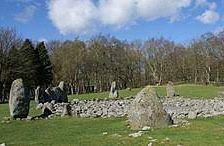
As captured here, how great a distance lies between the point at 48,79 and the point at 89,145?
7356 cm

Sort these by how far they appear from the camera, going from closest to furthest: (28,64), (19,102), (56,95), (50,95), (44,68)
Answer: (19,102) < (50,95) < (56,95) < (28,64) < (44,68)

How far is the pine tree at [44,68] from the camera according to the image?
8531 cm

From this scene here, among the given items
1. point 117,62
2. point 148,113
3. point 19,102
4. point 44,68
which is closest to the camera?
point 148,113

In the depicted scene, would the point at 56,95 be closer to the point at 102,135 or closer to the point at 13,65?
the point at 102,135

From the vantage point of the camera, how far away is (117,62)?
99.7m

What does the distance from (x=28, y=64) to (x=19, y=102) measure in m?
51.5

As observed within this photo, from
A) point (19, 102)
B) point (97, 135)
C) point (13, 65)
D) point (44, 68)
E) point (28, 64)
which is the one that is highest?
point (28, 64)

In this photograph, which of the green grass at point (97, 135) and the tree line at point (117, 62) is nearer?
the green grass at point (97, 135)

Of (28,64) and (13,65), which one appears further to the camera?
(28,64)

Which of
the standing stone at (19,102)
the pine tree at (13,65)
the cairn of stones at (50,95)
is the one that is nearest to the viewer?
the standing stone at (19,102)

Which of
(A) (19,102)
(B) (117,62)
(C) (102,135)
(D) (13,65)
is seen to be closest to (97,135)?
(C) (102,135)

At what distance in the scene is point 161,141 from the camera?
14586 mm

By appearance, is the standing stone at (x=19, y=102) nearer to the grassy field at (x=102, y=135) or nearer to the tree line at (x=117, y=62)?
the grassy field at (x=102, y=135)

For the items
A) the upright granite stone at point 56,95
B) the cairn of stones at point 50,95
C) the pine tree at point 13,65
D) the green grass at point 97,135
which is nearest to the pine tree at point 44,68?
the pine tree at point 13,65
